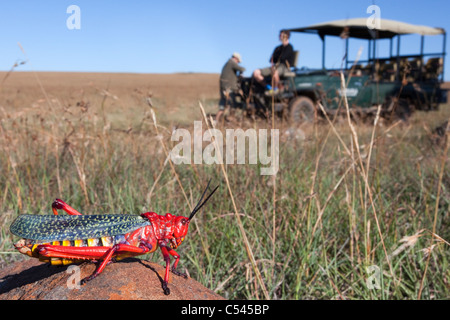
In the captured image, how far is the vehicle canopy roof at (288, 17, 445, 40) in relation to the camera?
961 centimetres

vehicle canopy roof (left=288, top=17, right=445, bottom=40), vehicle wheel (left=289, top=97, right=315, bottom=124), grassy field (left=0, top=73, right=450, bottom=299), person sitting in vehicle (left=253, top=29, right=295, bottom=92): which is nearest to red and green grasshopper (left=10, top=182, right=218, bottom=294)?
grassy field (left=0, top=73, right=450, bottom=299)

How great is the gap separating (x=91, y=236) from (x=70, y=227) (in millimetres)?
61

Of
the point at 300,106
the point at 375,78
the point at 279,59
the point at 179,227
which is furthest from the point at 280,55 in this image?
the point at 375,78

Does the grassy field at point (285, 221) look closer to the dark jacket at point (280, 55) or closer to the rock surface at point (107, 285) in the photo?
the rock surface at point (107, 285)

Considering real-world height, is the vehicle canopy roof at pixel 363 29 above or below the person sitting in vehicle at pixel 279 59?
above

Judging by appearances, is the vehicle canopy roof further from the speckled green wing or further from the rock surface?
the speckled green wing

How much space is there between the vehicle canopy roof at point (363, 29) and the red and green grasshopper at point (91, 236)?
9334mm

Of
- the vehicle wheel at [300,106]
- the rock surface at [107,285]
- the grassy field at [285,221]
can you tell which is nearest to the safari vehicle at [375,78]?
the vehicle wheel at [300,106]

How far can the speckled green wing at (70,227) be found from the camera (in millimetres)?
996

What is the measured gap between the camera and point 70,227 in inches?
39.8

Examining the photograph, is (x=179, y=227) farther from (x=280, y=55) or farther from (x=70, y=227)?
(x=280, y=55)

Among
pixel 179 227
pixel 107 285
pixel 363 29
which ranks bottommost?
pixel 107 285
